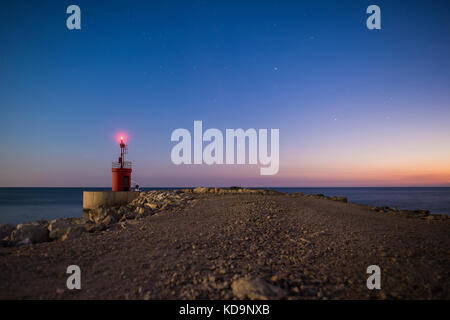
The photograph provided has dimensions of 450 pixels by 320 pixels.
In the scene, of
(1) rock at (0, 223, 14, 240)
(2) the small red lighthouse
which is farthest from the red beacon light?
(1) rock at (0, 223, 14, 240)

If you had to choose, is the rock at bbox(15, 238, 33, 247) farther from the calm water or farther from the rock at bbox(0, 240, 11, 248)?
the calm water

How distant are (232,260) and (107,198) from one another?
719 inches

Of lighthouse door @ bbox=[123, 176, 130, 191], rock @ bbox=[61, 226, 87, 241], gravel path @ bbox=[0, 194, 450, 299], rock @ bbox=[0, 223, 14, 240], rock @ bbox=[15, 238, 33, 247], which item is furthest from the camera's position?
lighthouse door @ bbox=[123, 176, 130, 191]

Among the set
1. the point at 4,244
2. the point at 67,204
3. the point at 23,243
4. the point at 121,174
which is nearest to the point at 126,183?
the point at 121,174

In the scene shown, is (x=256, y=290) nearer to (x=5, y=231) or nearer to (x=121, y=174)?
(x=5, y=231)

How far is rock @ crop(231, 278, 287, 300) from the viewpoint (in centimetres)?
330

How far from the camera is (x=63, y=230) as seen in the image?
691 centimetres

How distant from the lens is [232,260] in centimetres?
459

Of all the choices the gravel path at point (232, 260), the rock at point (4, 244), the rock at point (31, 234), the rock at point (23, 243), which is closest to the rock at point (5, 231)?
the rock at point (31, 234)

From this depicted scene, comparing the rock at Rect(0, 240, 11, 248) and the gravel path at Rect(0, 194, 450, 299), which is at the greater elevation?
the gravel path at Rect(0, 194, 450, 299)

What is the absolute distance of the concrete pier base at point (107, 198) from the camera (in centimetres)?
1992

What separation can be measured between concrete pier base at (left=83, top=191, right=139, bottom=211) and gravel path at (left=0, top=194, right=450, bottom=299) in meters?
13.8

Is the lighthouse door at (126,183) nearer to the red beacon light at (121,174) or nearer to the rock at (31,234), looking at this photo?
the red beacon light at (121,174)
